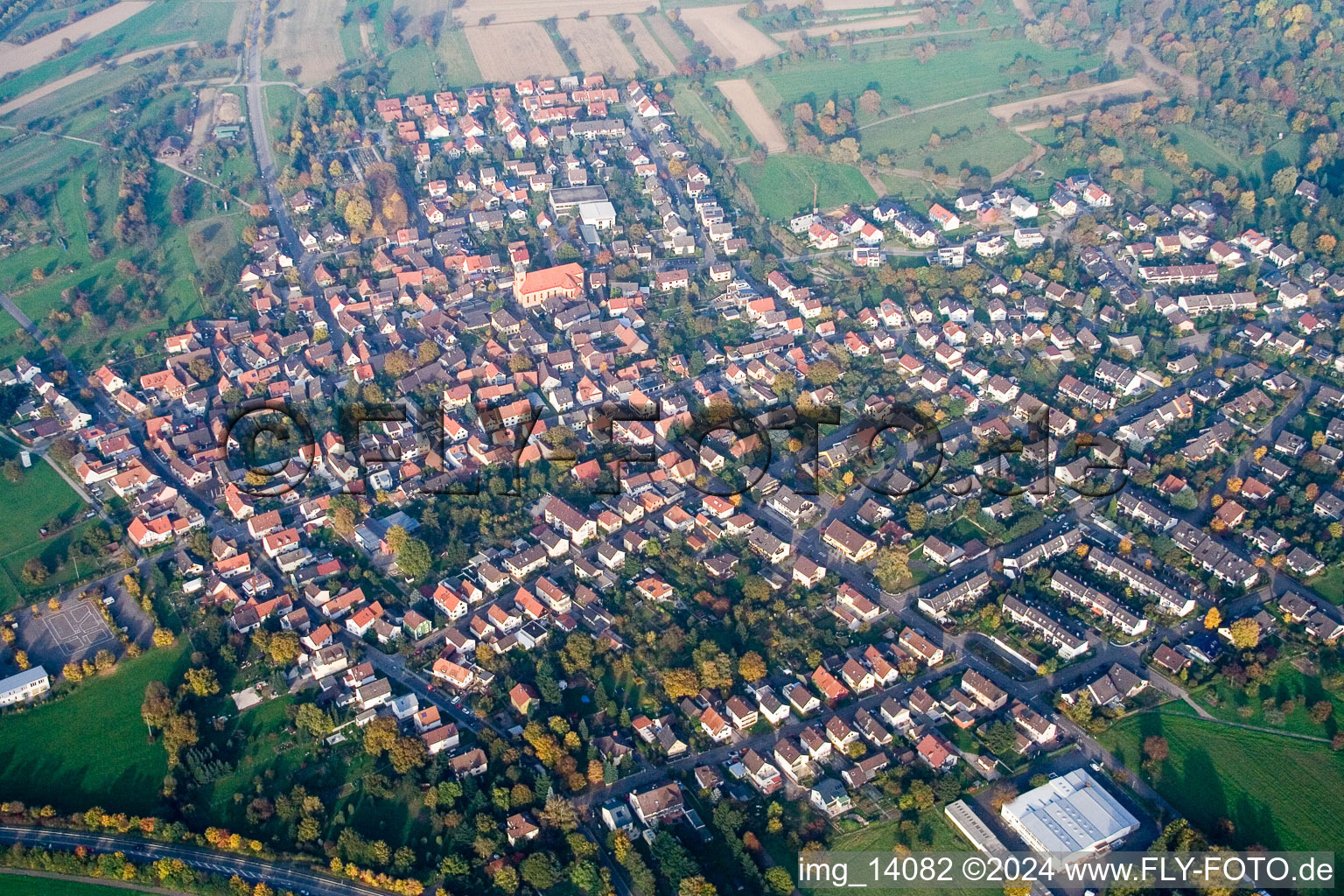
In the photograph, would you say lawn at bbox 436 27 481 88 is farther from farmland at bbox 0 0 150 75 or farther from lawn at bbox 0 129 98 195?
farmland at bbox 0 0 150 75

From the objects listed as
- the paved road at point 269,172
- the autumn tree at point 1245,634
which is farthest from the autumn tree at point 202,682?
the autumn tree at point 1245,634

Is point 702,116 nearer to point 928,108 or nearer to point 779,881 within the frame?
point 928,108

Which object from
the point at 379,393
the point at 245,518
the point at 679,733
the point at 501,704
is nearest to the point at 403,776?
the point at 501,704

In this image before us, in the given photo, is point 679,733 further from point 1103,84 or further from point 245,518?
point 1103,84

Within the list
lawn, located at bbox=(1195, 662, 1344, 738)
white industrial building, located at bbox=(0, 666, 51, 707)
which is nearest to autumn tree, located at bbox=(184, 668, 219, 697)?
white industrial building, located at bbox=(0, 666, 51, 707)

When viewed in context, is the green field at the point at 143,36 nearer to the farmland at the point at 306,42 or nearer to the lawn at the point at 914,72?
the farmland at the point at 306,42
